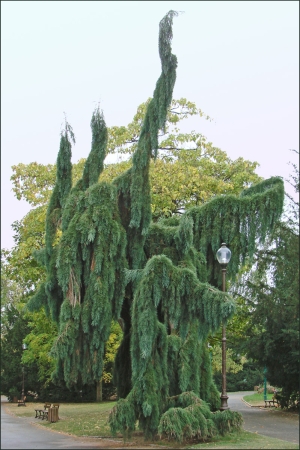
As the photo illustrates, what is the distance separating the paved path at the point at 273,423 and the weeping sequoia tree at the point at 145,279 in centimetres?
171

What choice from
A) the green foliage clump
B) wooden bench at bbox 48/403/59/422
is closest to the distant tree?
the green foliage clump

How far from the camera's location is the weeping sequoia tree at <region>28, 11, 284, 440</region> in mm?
15398

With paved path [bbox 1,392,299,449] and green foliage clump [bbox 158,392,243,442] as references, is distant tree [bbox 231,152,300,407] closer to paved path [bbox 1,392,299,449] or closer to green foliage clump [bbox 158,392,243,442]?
paved path [bbox 1,392,299,449]

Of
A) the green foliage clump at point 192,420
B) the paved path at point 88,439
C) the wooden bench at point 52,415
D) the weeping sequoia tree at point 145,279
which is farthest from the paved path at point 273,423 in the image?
the wooden bench at point 52,415

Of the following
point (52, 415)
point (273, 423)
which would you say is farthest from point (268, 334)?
point (52, 415)

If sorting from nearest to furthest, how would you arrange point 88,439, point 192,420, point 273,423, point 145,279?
point 192,420 < point 145,279 < point 88,439 < point 273,423

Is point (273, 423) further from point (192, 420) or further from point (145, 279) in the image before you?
point (145, 279)

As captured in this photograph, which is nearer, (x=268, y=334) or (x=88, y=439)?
(x=88, y=439)

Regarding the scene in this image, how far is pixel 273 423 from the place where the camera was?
21.5 metres

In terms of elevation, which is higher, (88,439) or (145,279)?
(145,279)

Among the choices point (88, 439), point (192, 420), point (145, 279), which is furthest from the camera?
point (88, 439)

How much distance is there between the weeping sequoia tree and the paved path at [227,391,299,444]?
5.62 ft

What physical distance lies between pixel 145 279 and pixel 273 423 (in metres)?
8.91

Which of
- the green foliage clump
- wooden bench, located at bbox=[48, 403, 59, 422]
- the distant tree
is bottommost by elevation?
wooden bench, located at bbox=[48, 403, 59, 422]
